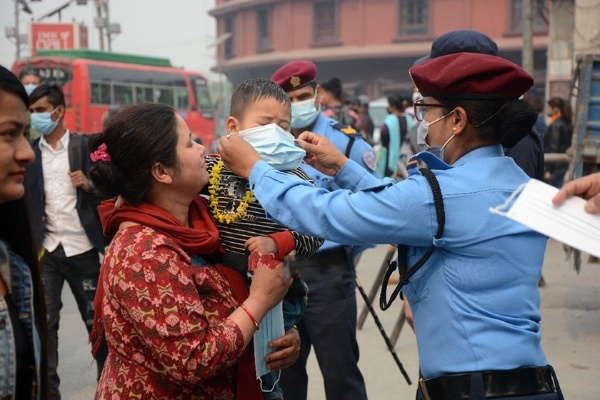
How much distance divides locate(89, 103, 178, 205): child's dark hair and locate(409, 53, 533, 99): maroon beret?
785 mm

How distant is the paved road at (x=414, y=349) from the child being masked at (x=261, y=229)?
6.86ft

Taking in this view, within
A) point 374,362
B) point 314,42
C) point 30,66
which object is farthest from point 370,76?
point 374,362

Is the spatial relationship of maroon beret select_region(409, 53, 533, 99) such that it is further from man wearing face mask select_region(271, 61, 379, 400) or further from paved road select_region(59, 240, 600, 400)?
paved road select_region(59, 240, 600, 400)

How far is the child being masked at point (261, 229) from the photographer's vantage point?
246 cm

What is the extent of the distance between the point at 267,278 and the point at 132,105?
0.66m

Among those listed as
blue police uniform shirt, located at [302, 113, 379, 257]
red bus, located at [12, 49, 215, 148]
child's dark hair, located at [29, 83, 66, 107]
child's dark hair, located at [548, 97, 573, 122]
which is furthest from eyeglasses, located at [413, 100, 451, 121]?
red bus, located at [12, 49, 215, 148]

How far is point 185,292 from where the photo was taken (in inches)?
87.0

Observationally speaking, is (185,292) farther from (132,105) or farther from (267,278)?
(132,105)

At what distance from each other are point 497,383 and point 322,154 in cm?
119

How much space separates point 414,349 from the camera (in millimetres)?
6312

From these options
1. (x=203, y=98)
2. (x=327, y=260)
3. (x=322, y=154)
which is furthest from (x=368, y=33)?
(x=322, y=154)

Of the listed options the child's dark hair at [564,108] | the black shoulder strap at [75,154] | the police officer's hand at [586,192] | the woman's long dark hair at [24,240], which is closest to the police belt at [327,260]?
the black shoulder strap at [75,154]

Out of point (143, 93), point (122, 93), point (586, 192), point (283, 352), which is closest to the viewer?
point (586, 192)

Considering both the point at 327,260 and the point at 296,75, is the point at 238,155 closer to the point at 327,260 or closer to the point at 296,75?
the point at 327,260
